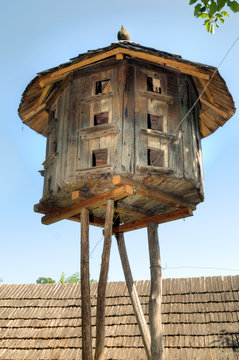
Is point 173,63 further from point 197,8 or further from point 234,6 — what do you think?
point 234,6

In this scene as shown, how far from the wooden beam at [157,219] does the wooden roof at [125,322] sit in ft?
6.64

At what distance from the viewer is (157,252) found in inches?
303

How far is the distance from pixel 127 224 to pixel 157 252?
1137mm

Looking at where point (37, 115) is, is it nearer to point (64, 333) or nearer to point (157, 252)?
point (157, 252)

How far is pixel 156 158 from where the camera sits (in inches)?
273

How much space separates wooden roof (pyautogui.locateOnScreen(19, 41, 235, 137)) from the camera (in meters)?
7.00

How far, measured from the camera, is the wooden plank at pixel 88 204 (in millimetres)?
6511

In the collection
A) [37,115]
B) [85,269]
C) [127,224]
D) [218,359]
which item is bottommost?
[218,359]

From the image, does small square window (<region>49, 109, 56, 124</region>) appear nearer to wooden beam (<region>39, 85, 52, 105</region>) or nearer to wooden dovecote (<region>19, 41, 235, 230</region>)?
wooden dovecote (<region>19, 41, 235, 230</region>)

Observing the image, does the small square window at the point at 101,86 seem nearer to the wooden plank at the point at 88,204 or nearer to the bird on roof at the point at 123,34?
the bird on roof at the point at 123,34

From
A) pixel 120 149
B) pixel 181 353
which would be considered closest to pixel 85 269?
pixel 120 149

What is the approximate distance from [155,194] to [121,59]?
8.07 feet

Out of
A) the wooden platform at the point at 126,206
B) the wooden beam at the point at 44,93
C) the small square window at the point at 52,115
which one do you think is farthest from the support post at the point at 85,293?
the wooden beam at the point at 44,93

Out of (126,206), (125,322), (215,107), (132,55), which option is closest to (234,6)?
(132,55)
